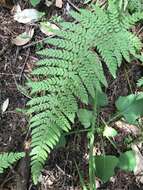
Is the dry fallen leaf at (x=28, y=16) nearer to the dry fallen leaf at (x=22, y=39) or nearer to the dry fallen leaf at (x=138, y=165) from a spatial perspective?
the dry fallen leaf at (x=22, y=39)

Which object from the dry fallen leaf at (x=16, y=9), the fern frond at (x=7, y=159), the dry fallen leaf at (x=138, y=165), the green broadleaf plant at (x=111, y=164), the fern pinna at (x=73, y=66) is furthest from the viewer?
the dry fallen leaf at (x=16, y=9)

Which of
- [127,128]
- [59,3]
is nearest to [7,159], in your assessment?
[127,128]

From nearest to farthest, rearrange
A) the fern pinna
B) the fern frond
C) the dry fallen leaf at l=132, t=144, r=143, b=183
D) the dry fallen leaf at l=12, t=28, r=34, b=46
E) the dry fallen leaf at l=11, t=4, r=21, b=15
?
the fern frond
the fern pinna
the dry fallen leaf at l=132, t=144, r=143, b=183
the dry fallen leaf at l=12, t=28, r=34, b=46
the dry fallen leaf at l=11, t=4, r=21, b=15

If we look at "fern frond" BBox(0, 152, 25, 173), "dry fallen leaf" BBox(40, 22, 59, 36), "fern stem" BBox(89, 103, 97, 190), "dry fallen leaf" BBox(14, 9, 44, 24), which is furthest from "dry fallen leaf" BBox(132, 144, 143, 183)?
"dry fallen leaf" BBox(14, 9, 44, 24)

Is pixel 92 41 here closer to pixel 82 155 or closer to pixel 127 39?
pixel 127 39

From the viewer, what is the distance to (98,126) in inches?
132

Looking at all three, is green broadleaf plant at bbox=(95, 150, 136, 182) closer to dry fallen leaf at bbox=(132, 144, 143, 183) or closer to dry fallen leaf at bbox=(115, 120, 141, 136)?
dry fallen leaf at bbox=(132, 144, 143, 183)

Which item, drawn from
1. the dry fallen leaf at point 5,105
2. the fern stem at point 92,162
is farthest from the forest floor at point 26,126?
the fern stem at point 92,162

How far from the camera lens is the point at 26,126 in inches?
130

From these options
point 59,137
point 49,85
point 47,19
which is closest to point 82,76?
point 49,85

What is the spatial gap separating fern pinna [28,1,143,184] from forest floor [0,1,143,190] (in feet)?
0.32

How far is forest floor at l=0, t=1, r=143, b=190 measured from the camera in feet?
10.5

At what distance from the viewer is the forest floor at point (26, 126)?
3211 mm

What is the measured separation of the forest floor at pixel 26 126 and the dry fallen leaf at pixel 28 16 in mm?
41
